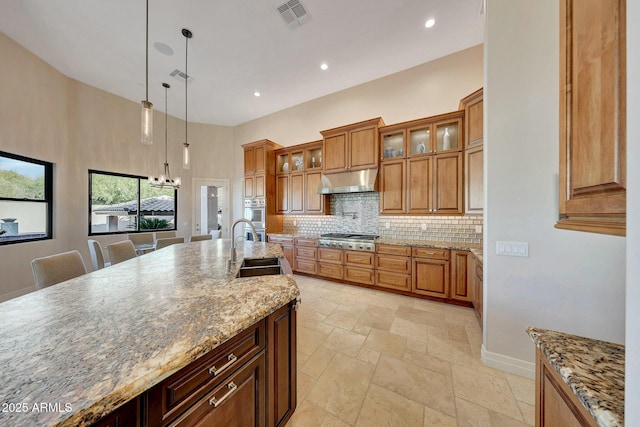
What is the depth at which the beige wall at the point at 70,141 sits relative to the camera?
3100mm

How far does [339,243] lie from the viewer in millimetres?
3824

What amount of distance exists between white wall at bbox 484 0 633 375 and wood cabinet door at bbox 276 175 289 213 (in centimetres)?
366

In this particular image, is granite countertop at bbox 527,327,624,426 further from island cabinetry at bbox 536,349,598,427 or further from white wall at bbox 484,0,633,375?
white wall at bbox 484,0,633,375

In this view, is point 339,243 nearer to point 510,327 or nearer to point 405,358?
point 405,358

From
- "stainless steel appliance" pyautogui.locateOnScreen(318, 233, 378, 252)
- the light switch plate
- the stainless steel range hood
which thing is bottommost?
"stainless steel appliance" pyautogui.locateOnScreen(318, 233, 378, 252)

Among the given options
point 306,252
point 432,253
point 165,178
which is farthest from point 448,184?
point 165,178

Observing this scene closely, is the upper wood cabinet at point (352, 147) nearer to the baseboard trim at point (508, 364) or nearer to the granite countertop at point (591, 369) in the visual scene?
the baseboard trim at point (508, 364)

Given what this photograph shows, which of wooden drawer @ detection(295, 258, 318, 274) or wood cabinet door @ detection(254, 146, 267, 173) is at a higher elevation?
wood cabinet door @ detection(254, 146, 267, 173)

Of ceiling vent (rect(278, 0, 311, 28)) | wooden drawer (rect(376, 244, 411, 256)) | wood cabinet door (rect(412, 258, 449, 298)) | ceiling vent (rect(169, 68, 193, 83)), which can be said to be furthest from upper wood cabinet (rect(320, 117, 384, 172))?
ceiling vent (rect(169, 68, 193, 83))

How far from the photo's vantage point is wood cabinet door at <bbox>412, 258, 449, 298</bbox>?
118 inches

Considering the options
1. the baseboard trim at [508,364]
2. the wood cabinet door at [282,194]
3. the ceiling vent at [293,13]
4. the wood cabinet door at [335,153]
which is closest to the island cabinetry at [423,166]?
the wood cabinet door at [335,153]

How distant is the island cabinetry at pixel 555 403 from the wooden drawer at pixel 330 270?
2971 mm

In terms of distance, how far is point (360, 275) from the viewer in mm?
3631

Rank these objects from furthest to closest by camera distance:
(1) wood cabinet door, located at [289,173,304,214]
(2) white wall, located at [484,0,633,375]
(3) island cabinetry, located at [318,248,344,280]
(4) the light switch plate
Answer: (1) wood cabinet door, located at [289,173,304,214]
(3) island cabinetry, located at [318,248,344,280]
(4) the light switch plate
(2) white wall, located at [484,0,633,375]
